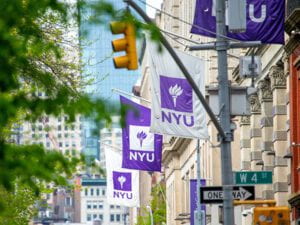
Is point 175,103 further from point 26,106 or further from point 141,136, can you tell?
point 141,136

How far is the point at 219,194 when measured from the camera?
30562mm

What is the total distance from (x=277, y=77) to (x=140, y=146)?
8.22 meters

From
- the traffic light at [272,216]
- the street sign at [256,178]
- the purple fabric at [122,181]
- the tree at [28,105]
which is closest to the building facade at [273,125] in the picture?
the street sign at [256,178]

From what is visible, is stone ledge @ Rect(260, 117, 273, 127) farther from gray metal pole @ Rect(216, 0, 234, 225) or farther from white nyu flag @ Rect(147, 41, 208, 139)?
gray metal pole @ Rect(216, 0, 234, 225)

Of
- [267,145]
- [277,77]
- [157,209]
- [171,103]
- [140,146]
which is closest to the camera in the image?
[171,103]

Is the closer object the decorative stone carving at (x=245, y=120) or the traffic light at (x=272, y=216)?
the traffic light at (x=272, y=216)

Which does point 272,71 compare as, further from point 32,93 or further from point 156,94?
point 32,93

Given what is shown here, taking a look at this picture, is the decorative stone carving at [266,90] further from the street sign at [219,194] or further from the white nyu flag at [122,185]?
the street sign at [219,194]

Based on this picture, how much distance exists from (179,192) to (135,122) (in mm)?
37398

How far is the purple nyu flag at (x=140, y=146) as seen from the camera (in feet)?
186

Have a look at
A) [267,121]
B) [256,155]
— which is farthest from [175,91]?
[256,155]

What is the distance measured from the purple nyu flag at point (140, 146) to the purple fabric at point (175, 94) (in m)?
20.6

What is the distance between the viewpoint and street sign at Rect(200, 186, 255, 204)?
3056 centimetres

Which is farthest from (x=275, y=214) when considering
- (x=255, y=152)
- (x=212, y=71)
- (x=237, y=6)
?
(x=212, y=71)
